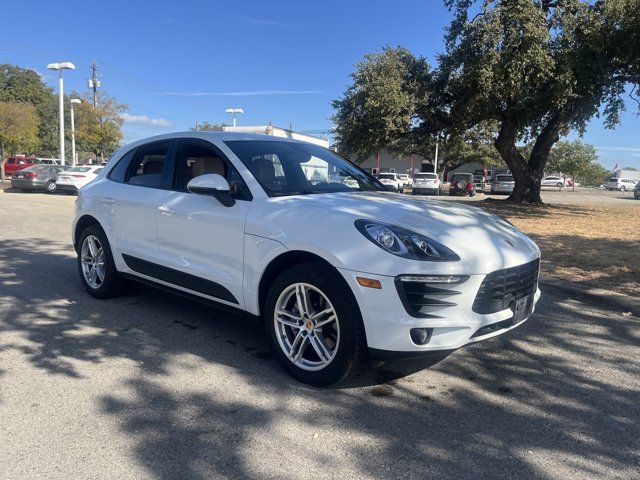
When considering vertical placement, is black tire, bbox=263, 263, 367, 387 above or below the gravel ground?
above

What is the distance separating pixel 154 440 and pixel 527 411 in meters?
2.28

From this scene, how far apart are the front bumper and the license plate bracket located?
407 millimetres

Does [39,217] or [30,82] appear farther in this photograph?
[30,82]

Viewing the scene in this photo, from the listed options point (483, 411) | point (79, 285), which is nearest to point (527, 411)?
point (483, 411)

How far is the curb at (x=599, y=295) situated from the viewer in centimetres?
553

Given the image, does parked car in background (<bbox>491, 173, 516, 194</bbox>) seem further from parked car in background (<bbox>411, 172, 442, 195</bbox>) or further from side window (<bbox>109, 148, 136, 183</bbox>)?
side window (<bbox>109, 148, 136, 183</bbox>)

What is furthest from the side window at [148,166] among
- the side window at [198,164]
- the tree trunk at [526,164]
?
the tree trunk at [526,164]

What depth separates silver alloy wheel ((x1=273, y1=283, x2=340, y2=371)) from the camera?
343 cm

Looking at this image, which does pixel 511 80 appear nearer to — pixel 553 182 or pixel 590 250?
pixel 590 250

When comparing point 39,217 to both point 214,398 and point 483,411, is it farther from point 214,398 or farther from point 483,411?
point 483,411

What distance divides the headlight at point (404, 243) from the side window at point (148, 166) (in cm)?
239

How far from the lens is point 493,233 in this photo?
3.69 metres

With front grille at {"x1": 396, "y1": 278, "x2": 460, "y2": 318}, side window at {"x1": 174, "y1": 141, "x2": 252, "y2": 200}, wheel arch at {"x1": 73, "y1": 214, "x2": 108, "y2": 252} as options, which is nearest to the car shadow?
front grille at {"x1": 396, "y1": 278, "x2": 460, "y2": 318}

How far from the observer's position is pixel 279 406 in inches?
128
